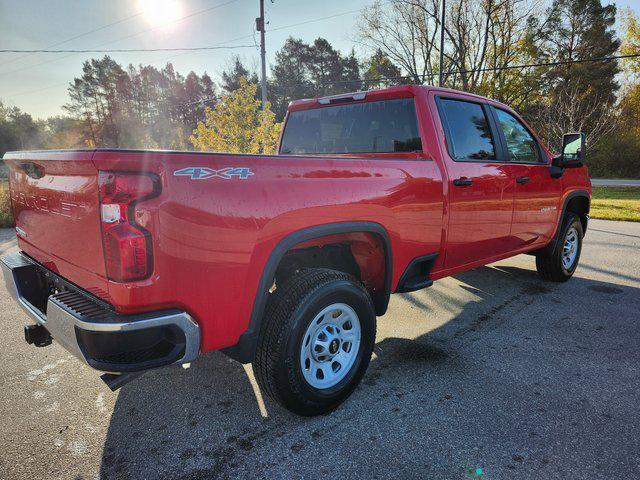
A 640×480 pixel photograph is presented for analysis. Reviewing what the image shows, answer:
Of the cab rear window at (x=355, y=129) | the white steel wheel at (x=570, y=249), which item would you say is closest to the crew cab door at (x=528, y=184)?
the white steel wheel at (x=570, y=249)

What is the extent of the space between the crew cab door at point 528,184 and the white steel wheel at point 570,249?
718 millimetres

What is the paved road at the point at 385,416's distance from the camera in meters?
2.08

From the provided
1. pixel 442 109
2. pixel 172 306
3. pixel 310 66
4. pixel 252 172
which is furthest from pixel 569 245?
pixel 310 66

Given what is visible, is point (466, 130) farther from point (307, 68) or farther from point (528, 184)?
point (307, 68)

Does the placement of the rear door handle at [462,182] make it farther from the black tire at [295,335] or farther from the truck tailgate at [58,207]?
the truck tailgate at [58,207]

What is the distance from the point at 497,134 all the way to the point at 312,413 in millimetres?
2995

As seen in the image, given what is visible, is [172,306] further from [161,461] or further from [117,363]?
[161,461]

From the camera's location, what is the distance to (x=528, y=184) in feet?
13.4

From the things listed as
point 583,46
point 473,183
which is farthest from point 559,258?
point 583,46

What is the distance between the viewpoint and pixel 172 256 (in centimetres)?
178

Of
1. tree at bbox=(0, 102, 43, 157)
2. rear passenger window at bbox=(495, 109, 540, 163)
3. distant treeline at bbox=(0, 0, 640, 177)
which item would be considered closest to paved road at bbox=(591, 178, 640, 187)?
distant treeline at bbox=(0, 0, 640, 177)

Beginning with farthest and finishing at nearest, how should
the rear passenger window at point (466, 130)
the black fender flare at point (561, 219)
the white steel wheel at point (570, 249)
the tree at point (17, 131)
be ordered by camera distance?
the tree at point (17, 131)
the white steel wheel at point (570, 249)
the black fender flare at point (561, 219)
the rear passenger window at point (466, 130)

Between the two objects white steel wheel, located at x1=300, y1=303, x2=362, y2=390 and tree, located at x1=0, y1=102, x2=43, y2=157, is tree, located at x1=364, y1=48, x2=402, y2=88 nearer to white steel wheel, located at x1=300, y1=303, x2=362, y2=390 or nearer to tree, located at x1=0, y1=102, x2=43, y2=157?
white steel wheel, located at x1=300, y1=303, x2=362, y2=390

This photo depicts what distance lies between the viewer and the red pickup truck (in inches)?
69.0
